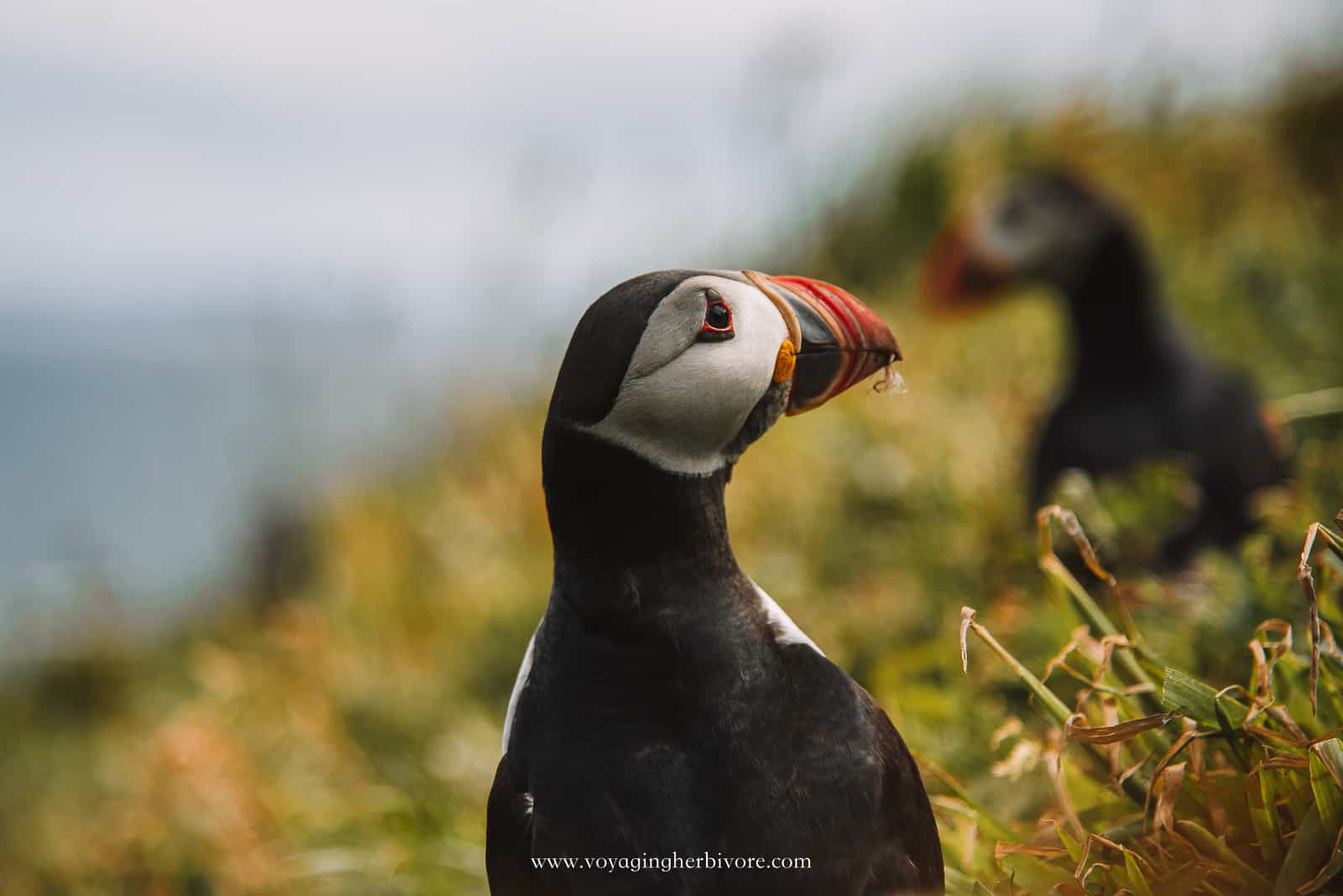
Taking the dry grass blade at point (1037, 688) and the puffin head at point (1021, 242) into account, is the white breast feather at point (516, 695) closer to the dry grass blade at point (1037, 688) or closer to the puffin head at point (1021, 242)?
the dry grass blade at point (1037, 688)

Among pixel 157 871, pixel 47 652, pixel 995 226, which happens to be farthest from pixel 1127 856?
pixel 47 652

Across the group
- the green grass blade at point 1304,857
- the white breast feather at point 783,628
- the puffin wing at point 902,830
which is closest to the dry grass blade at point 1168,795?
the green grass blade at point 1304,857

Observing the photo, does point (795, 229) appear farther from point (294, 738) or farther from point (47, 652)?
point (47, 652)

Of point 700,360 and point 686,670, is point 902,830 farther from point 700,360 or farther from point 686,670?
point 700,360

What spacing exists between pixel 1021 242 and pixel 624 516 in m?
2.79

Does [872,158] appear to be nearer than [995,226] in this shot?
No

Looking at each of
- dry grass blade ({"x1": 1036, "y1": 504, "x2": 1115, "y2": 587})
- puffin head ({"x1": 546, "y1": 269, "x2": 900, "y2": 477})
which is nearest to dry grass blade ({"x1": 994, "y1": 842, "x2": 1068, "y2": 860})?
dry grass blade ({"x1": 1036, "y1": 504, "x2": 1115, "y2": 587})

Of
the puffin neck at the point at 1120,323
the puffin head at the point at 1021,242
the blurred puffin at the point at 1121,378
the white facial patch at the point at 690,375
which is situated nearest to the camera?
the white facial patch at the point at 690,375

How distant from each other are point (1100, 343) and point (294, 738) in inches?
128

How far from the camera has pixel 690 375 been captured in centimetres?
138

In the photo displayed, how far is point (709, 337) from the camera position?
4.58 feet

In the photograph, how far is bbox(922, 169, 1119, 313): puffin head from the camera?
367 cm

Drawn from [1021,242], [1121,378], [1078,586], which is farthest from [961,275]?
[1078,586]

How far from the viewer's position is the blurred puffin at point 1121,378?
320 centimetres
